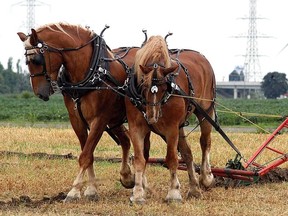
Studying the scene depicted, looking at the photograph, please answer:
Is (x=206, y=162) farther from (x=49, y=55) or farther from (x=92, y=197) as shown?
(x=49, y=55)

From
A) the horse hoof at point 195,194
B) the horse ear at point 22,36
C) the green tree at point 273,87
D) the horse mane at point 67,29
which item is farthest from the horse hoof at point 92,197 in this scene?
the green tree at point 273,87

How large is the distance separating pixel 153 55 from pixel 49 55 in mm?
1197

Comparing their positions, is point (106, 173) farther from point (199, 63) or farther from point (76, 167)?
point (199, 63)

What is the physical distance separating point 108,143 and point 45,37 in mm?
7793

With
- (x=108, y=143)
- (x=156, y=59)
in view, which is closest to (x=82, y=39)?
(x=156, y=59)

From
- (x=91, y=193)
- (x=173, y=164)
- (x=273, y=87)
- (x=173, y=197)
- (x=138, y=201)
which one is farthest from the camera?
(x=273, y=87)

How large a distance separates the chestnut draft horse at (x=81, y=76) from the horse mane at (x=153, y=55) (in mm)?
475

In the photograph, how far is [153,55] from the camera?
7859 mm

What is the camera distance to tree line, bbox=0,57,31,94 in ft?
286

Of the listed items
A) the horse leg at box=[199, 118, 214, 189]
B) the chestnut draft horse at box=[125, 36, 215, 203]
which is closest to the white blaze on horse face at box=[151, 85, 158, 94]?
the chestnut draft horse at box=[125, 36, 215, 203]

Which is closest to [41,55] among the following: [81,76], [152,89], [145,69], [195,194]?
[81,76]

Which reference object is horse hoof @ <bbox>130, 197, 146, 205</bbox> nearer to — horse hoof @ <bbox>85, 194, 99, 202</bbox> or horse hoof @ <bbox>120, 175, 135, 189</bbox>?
horse hoof @ <bbox>85, 194, 99, 202</bbox>

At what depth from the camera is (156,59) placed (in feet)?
25.7

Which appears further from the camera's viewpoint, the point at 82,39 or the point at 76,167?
the point at 76,167
